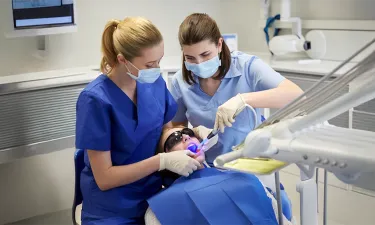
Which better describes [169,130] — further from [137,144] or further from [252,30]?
[252,30]

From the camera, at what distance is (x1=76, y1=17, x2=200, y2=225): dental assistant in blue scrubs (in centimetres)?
170

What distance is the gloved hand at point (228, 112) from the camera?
1.73m

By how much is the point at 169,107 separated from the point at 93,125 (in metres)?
0.35

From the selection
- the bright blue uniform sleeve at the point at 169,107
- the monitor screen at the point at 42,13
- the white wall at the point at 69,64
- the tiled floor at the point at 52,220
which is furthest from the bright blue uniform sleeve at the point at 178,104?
the tiled floor at the point at 52,220

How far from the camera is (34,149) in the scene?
8.25 feet

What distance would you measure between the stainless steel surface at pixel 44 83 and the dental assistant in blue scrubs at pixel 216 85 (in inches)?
27.3

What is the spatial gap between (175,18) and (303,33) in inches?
32.7

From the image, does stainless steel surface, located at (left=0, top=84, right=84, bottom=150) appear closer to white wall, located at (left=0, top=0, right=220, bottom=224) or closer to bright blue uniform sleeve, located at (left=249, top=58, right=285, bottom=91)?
white wall, located at (left=0, top=0, right=220, bottom=224)

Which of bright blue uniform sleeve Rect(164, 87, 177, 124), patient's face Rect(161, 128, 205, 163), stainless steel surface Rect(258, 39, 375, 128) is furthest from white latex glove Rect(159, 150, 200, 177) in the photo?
stainless steel surface Rect(258, 39, 375, 128)

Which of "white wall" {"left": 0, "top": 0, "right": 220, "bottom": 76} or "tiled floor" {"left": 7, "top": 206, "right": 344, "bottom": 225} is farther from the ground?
"white wall" {"left": 0, "top": 0, "right": 220, "bottom": 76}

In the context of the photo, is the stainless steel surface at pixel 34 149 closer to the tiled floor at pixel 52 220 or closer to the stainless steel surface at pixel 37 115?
the stainless steel surface at pixel 37 115

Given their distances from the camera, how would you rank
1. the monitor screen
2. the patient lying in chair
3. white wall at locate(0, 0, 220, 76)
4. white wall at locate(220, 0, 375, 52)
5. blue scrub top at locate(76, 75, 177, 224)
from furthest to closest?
white wall at locate(220, 0, 375, 52) → white wall at locate(0, 0, 220, 76) → the monitor screen → blue scrub top at locate(76, 75, 177, 224) → the patient lying in chair

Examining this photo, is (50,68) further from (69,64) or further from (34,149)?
(34,149)

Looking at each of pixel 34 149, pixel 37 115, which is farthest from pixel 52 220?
pixel 37 115
